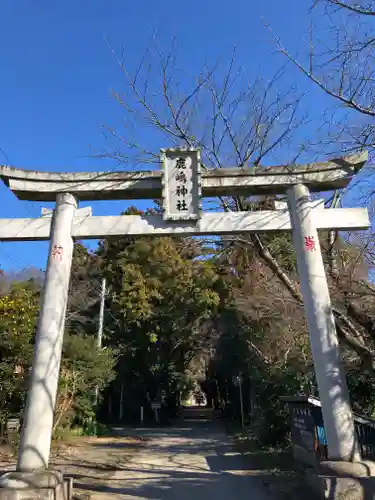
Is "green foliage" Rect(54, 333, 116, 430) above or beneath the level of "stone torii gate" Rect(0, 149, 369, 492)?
beneath

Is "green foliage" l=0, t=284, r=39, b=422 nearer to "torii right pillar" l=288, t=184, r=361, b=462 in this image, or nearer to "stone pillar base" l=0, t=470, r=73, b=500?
"stone pillar base" l=0, t=470, r=73, b=500

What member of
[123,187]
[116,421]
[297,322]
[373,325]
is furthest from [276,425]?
[116,421]

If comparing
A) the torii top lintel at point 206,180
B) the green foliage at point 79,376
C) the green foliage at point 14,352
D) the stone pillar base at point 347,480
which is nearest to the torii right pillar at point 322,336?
the stone pillar base at point 347,480

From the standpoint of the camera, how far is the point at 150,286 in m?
25.7

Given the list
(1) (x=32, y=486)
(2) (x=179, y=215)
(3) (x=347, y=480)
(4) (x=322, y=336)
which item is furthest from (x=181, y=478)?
(2) (x=179, y=215)

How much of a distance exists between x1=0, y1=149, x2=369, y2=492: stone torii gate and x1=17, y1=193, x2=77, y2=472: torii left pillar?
0.06ft

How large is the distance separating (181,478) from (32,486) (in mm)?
4355

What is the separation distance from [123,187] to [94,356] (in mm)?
11747

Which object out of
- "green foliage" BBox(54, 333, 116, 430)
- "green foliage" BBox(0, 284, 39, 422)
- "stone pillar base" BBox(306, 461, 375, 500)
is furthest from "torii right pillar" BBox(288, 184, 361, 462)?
"green foliage" BBox(54, 333, 116, 430)

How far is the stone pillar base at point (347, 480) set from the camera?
631 centimetres

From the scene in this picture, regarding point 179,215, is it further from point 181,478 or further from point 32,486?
point 181,478

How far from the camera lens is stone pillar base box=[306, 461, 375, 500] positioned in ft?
20.7

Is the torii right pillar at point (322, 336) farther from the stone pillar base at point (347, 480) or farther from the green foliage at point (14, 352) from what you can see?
the green foliage at point (14, 352)

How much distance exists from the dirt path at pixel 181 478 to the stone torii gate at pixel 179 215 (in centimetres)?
297
